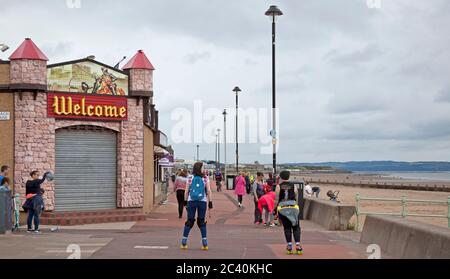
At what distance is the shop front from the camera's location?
1842 cm

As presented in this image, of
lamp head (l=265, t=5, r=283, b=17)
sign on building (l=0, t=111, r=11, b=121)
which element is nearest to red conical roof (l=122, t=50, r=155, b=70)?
sign on building (l=0, t=111, r=11, b=121)

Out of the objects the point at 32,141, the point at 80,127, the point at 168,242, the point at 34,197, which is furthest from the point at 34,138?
the point at 168,242

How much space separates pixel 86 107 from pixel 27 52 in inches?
95.3

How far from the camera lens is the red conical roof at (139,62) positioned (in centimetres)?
2061

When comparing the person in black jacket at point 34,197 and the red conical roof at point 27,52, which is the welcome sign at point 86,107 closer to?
the red conical roof at point 27,52

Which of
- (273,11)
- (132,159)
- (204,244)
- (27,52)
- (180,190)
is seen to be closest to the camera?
(204,244)

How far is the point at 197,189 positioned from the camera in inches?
466

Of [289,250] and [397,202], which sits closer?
[289,250]

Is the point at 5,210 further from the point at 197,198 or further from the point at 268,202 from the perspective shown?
the point at 268,202

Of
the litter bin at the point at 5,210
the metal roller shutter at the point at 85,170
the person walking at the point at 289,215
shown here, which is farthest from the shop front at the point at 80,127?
the person walking at the point at 289,215

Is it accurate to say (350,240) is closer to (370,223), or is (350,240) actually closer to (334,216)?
(370,223)

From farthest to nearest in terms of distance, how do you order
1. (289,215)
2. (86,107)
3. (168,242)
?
(86,107), (168,242), (289,215)
